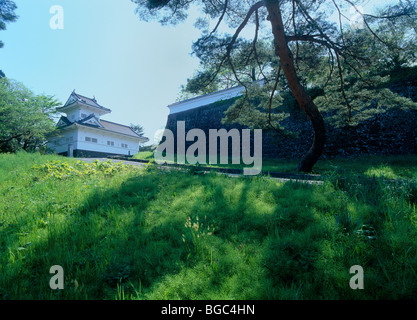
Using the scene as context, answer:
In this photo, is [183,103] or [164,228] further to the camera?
[183,103]

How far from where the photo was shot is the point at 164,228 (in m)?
2.94

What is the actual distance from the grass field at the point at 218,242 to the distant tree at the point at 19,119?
745 inches

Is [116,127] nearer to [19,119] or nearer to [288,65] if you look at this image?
[19,119]

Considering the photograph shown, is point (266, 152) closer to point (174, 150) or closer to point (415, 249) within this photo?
point (174, 150)

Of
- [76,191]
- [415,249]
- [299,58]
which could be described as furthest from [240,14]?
[415,249]

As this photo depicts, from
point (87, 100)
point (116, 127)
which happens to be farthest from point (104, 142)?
point (87, 100)

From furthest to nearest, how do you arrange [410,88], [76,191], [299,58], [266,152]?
[266,152]
[410,88]
[299,58]
[76,191]

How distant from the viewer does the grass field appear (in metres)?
1.88

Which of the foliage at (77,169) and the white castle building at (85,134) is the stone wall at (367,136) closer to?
the foliage at (77,169)

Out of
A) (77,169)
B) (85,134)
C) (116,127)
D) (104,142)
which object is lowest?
(77,169)

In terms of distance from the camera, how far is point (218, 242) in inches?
98.5

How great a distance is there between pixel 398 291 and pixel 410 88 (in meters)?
13.3

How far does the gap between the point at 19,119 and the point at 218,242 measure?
75.3 ft

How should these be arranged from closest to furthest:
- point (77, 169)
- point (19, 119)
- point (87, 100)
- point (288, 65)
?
point (77, 169) < point (288, 65) < point (19, 119) < point (87, 100)
